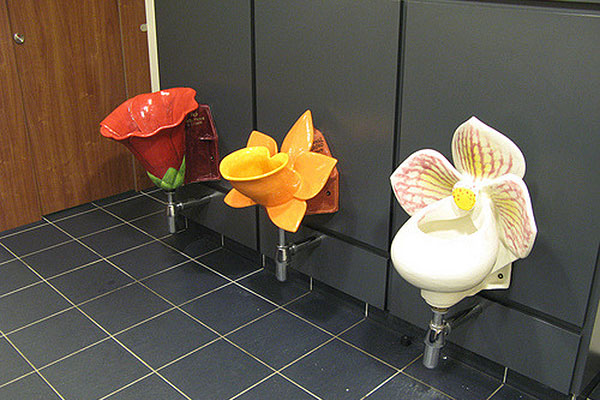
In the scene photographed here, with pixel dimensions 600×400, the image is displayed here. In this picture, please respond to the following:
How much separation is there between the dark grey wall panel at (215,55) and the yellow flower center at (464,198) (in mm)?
967

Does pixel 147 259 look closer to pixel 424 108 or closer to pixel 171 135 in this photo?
pixel 171 135

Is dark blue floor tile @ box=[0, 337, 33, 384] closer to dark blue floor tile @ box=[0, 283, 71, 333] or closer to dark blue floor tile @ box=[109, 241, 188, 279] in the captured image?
dark blue floor tile @ box=[0, 283, 71, 333]

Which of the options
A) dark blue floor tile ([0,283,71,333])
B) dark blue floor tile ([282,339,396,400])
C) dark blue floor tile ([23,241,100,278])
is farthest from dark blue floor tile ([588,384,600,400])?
dark blue floor tile ([23,241,100,278])

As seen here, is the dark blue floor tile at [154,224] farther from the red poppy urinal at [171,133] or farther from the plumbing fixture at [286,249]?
the plumbing fixture at [286,249]

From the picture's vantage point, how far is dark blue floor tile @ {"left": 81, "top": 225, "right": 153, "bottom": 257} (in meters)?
2.78

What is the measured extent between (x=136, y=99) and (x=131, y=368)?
3.50 feet

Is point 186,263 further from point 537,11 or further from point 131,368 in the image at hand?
point 537,11

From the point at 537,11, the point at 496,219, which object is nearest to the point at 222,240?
the point at 496,219

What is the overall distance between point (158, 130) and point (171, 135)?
0.08m

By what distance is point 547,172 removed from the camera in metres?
1.63

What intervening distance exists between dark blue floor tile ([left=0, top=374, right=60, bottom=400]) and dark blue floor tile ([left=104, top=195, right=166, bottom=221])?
118 cm

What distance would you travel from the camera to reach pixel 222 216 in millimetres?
2684

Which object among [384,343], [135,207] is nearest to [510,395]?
[384,343]

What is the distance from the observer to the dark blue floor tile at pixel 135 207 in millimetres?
3113
